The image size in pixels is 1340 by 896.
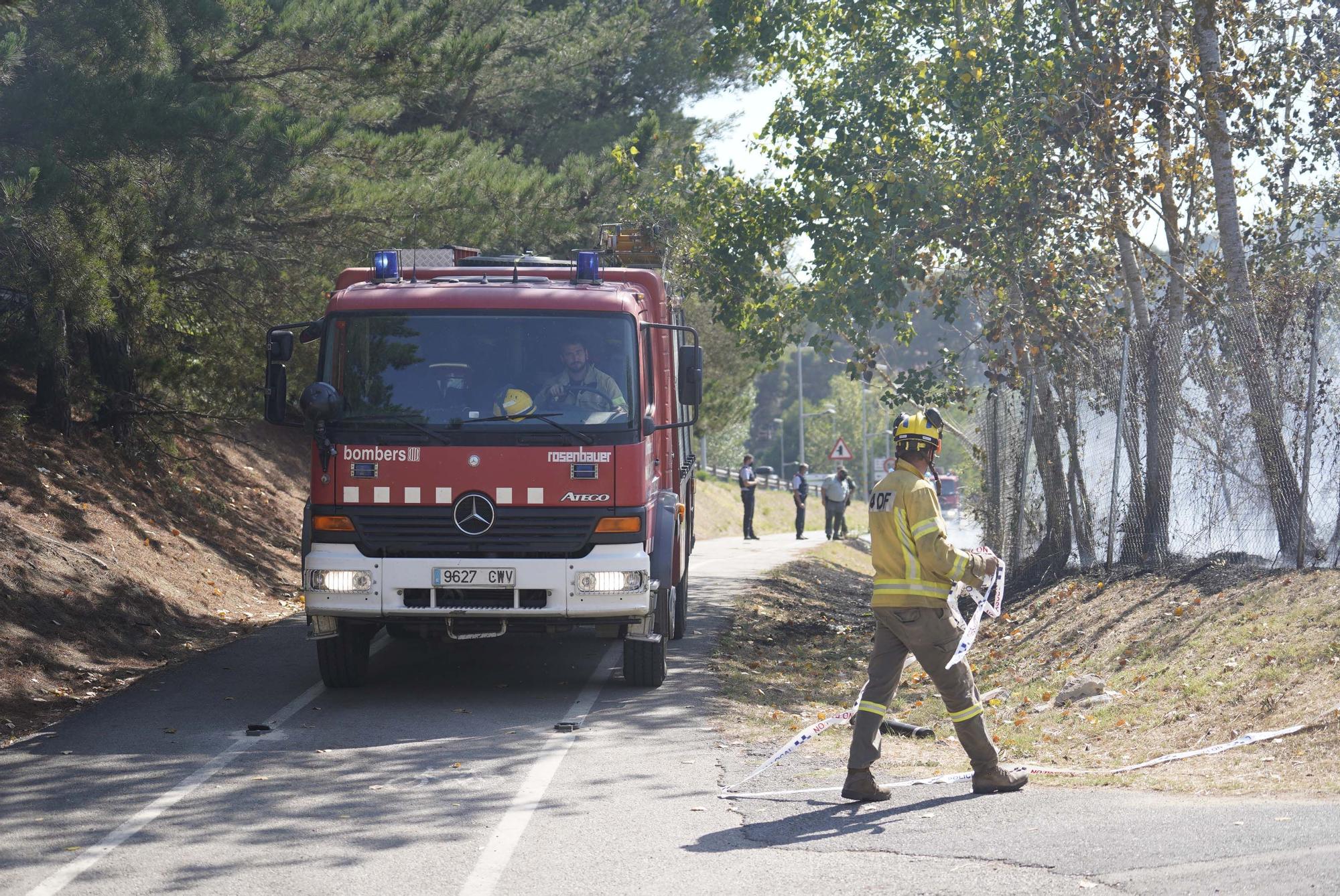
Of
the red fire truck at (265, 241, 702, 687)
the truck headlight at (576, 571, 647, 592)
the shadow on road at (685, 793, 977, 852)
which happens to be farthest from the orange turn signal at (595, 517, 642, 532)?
the shadow on road at (685, 793, 977, 852)

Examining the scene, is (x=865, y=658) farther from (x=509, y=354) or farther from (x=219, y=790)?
(x=219, y=790)

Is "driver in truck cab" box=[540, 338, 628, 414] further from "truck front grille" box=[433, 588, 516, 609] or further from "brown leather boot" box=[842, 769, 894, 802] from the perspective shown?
"brown leather boot" box=[842, 769, 894, 802]

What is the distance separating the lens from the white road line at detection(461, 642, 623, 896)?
5750 millimetres

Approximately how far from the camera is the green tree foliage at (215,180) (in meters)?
12.6

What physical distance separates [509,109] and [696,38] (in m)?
6.03

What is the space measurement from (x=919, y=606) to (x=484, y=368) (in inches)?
143

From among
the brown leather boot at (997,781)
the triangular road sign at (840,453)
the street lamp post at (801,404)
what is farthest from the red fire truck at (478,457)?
the street lamp post at (801,404)

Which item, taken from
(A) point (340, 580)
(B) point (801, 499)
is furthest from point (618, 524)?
(B) point (801, 499)

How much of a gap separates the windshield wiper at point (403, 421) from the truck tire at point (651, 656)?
2.00m

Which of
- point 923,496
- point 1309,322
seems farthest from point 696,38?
point 923,496

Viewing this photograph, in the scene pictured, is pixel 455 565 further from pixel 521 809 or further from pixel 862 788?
pixel 862 788

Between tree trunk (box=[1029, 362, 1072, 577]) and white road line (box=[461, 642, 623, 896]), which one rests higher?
tree trunk (box=[1029, 362, 1072, 577])

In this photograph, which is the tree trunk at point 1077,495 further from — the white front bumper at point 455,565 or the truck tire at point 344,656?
the truck tire at point 344,656

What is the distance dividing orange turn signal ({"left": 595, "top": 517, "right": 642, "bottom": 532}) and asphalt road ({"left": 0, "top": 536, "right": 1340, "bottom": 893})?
1.22m
